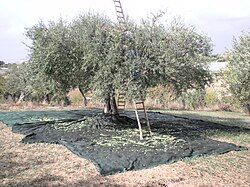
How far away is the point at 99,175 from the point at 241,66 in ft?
18.1


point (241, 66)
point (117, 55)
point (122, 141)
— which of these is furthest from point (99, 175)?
point (241, 66)

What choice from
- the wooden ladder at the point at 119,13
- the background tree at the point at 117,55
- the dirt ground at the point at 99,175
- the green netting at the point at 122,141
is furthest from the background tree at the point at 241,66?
the wooden ladder at the point at 119,13

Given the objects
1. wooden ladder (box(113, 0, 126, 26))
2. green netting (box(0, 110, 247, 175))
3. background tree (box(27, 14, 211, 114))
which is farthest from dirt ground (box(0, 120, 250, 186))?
wooden ladder (box(113, 0, 126, 26))

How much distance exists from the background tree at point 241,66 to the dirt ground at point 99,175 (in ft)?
8.53

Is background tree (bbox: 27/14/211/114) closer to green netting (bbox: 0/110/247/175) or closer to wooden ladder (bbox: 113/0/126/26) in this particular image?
wooden ladder (bbox: 113/0/126/26)

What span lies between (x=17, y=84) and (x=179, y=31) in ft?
64.8

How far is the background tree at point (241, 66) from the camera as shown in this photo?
32.5ft

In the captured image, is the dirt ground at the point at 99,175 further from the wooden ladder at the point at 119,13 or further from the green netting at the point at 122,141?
the wooden ladder at the point at 119,13

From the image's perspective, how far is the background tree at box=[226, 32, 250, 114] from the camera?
32.5 feet

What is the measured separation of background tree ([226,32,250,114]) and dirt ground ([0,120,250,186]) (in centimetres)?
260

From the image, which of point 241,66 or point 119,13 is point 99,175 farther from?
point 241,66

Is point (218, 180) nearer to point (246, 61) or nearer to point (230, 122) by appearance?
point (246, 61)

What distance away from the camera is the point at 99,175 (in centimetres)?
658

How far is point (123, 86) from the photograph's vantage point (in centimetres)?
917
